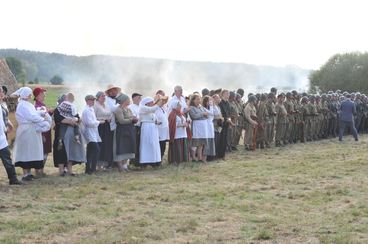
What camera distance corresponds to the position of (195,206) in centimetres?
866

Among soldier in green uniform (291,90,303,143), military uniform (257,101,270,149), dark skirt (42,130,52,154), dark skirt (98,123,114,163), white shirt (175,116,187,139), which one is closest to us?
dark skirt (42,130,52,154)

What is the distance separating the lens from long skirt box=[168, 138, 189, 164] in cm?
1382

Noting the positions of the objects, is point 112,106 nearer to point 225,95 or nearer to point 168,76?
point 225,95

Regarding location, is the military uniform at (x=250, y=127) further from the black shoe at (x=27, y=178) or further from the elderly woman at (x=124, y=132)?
the black shoe at (x=27, y=178)

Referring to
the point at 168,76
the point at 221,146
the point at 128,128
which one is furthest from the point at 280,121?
the point at 168,76

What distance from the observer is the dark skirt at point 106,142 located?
41.1 ft

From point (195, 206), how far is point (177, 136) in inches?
205

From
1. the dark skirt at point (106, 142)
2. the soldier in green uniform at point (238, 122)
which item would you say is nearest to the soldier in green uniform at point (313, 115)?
the soldier in green uniform at point (238, 122)

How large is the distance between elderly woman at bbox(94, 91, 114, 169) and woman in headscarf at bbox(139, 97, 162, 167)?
681 millimetres

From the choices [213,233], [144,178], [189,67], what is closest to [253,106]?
[144,178]

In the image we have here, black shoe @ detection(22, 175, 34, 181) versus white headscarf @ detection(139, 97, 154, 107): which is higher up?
white headscarf @ detection(139, 97, 154, 107)

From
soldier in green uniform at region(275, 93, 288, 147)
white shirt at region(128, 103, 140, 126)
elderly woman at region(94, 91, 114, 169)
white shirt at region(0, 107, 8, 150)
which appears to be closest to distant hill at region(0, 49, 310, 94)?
soldier in green uniform at region(275, 93, 288, 147)

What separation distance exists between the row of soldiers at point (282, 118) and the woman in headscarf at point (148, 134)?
4227 mm

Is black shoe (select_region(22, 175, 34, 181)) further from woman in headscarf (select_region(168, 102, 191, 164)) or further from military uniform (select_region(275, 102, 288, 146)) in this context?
military uniform (select_region(275, 102, 288, 146))
